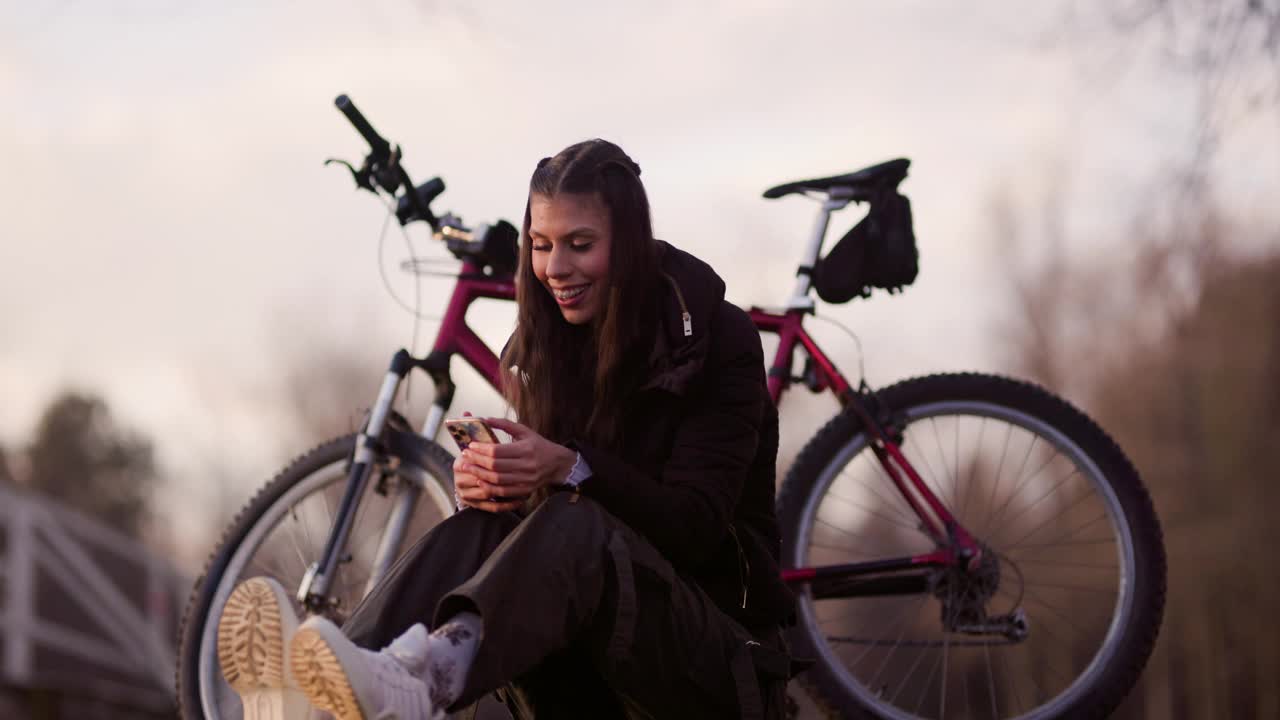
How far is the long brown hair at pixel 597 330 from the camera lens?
2.27 m

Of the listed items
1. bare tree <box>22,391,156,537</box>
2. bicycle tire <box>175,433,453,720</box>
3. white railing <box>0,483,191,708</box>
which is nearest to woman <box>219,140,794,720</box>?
bicycle tire <box>175,433,453,720</box>

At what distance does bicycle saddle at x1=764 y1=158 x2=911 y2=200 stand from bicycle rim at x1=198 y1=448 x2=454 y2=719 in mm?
1154

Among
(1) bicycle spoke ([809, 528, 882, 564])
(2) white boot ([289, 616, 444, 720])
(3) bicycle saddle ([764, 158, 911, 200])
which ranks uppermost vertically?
(3) bicycle saddle ([764, 158, 911, 200])

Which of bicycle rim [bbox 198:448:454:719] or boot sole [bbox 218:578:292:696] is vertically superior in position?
bicycle rim [bbox 198:448:454:719]

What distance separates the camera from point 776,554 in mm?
2424

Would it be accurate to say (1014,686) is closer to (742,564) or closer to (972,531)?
(972,531)

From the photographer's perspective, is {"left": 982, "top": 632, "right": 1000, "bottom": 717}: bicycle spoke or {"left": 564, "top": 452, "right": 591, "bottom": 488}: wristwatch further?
{"left": 982, "top": 632, "right": 1000, "bottom": 717}: bicycle spoke

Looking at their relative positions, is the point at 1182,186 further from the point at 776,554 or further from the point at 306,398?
the point at 306,398

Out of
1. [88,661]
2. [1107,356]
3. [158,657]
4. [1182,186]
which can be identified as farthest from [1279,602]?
[88,661]

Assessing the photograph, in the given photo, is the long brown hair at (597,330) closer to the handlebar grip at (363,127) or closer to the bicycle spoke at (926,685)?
the handlebar grip at (363,127)

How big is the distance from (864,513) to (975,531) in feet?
0.96

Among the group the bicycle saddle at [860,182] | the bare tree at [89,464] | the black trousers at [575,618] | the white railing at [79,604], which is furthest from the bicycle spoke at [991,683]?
the bare tree at [89,464]

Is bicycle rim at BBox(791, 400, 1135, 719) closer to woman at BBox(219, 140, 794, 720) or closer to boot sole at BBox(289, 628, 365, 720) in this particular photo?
woman at BBox(219, 140, 794, 720)

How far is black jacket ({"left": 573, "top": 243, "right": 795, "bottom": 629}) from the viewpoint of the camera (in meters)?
2.16
